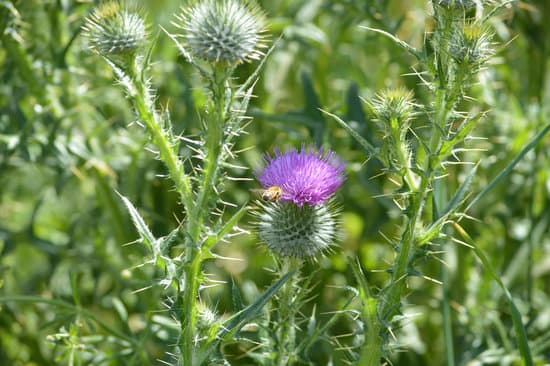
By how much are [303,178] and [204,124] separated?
0.38 meters

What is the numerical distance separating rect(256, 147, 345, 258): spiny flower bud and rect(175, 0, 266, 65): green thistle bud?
383mm

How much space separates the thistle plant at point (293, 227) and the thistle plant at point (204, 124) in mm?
218

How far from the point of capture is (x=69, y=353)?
8.16 ft

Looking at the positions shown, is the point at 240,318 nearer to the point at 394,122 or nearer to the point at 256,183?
the point at 394,122

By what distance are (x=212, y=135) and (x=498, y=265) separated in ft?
6.86

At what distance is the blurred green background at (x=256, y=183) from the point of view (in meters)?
3.17

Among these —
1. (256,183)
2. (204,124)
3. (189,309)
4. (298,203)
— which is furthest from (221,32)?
(256,183)

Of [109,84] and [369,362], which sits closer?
[369,362]

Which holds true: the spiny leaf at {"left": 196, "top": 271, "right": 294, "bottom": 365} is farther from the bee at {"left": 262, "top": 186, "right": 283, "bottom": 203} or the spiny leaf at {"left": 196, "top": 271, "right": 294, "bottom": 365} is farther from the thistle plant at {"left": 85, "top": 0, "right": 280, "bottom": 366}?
the bee at {"left": 262, "top": 186, "right": 283, "bottom": 203}

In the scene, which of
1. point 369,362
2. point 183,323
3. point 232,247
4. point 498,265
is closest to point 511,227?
point 498,265

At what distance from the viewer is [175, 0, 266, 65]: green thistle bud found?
1.90 metres

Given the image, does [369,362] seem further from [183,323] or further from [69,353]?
[69,353]

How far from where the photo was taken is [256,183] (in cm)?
372

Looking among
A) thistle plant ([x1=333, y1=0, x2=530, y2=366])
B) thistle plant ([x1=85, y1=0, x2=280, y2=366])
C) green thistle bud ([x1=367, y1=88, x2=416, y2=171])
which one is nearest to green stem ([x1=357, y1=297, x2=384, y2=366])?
thistle plant ([x1=333, y1=0, x2=530, y2=366])
